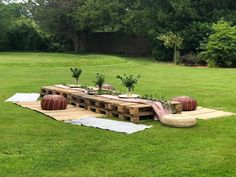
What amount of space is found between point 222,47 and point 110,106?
702 inches

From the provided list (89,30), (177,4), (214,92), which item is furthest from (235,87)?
(89,30)

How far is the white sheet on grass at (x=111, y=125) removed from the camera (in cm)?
697

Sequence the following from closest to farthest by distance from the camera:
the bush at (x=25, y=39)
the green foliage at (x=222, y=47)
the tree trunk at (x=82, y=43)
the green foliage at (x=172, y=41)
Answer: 1. the green foliage at (x=222, y=47)
2. the green foliage at (x=172, y=41)
3. the tree trunk at (x=82, y=43)
4. the bush at (x=25, y=39)

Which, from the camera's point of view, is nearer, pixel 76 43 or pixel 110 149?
pixel 110 149

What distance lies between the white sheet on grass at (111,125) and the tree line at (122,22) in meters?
18.2

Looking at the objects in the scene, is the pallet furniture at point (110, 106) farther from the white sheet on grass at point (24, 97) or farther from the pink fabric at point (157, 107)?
the white sheet on grass at point (24, 97)

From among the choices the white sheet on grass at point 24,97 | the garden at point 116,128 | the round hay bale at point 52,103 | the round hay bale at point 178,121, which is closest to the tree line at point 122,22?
the garden at point 116,128

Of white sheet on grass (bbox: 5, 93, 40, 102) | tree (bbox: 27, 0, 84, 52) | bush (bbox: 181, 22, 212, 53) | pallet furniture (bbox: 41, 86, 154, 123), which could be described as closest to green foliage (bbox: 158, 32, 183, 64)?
bush (bbox: 181, 22, 212, 53)

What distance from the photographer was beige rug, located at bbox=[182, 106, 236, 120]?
8.20 meters

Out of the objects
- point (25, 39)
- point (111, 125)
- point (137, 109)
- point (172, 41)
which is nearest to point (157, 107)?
point (137, 109)

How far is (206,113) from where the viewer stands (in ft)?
28.0

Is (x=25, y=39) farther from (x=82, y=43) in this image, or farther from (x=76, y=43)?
(x=82, y=43)

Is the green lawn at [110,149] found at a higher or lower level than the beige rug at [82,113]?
higher

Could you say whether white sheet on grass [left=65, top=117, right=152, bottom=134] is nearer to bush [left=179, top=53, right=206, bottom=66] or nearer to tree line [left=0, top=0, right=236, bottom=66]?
tree line [left=0, top=0, right=236, bottom=66]
